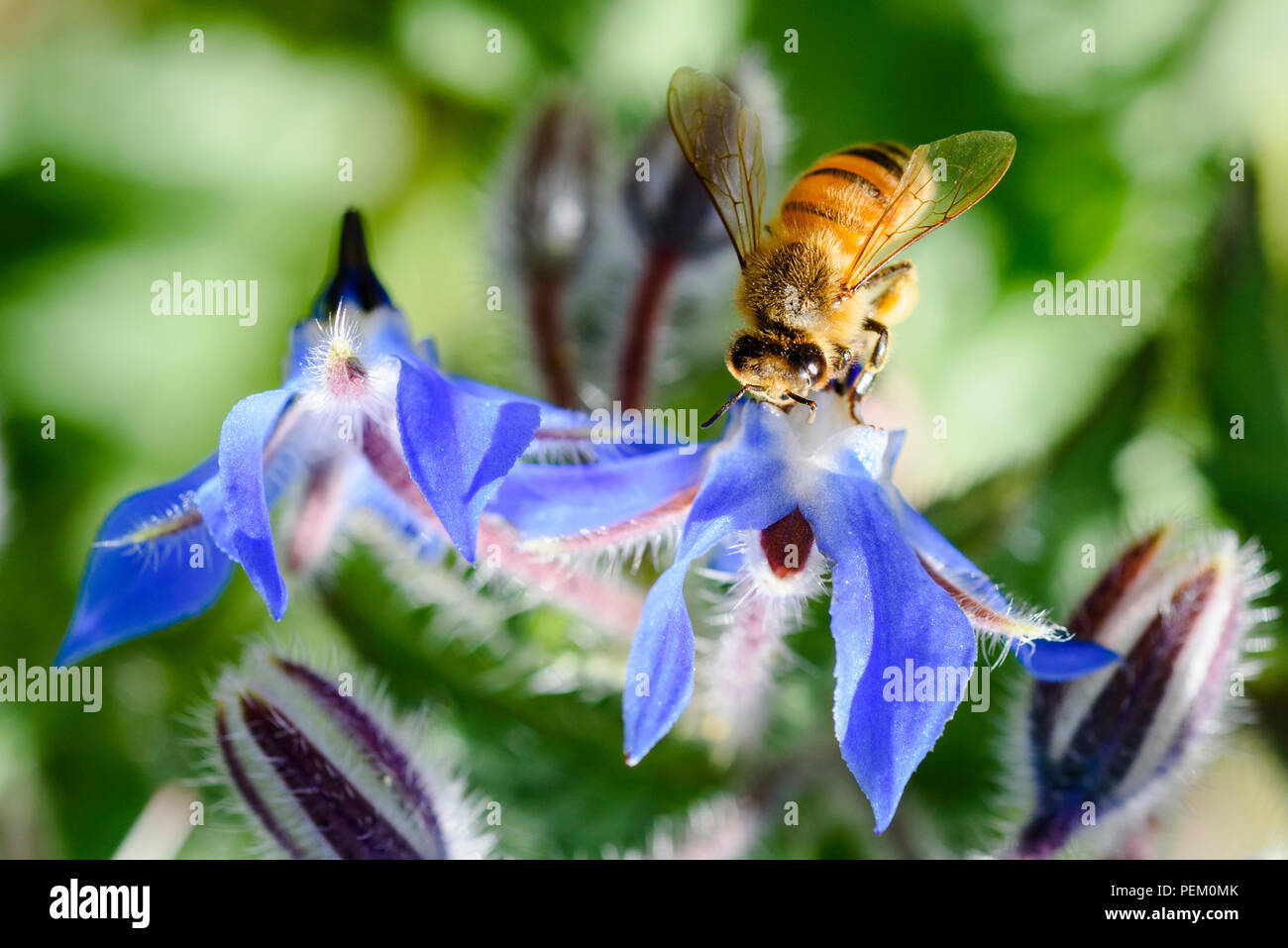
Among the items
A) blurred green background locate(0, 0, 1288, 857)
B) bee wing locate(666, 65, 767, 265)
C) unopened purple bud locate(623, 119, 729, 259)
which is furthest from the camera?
blurred green background locate(0, 0, 1288, 857)

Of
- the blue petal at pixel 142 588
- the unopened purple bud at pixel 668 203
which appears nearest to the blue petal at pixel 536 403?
the blue petal at pixel 142 588

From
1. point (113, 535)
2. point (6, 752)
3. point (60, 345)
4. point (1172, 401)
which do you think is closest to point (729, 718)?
point (113, 535)

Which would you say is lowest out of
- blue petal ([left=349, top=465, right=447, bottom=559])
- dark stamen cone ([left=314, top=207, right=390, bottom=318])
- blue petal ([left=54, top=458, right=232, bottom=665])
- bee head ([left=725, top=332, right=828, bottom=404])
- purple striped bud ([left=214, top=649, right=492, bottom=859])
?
purple striped bud ([left=214, top=649, right=492, bottom=859])

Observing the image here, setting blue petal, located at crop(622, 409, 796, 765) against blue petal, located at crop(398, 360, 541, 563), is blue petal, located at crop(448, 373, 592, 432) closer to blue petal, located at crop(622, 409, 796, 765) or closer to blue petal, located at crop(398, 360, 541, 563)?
blue petal, located at crop(398, 360, 541, 563)

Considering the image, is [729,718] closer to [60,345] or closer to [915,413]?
[915,413]

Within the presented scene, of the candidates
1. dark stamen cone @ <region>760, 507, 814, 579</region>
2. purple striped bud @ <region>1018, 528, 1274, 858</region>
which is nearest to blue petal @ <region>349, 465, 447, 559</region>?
dark stamen cone @ <region>760, 507, 814, 579</region>

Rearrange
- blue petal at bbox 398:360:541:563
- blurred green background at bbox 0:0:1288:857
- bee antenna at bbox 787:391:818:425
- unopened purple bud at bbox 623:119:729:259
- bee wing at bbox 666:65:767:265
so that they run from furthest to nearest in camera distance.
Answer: blurred green background at bbox 0:0:1288:857
unopened purple bud at bbox 623:119:729:259
bee wing at bbox 666:65:767:265
bee antenna at bbox 787:391:818:425
blue petal at bbox 398:360:541:563

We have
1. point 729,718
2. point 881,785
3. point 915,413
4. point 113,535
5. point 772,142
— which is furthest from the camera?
point 915,413
